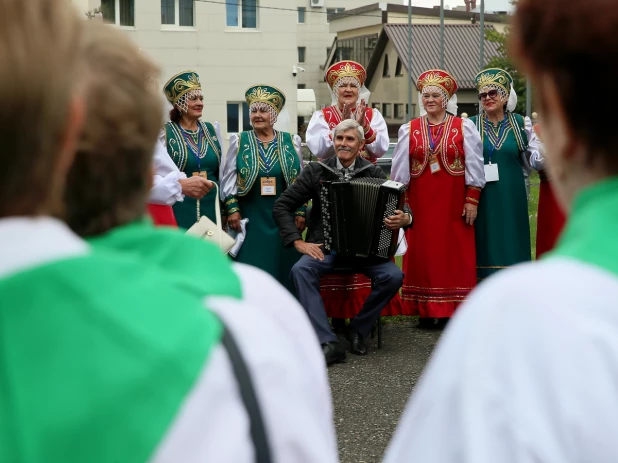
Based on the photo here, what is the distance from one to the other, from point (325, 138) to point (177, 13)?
74.5 feet

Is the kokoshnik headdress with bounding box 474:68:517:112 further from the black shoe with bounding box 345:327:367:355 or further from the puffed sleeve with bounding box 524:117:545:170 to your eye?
the black shoe with bounding box 345:327:367:355

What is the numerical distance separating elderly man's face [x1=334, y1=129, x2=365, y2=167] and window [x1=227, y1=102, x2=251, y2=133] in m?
22.0

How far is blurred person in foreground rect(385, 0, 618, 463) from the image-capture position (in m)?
1.05

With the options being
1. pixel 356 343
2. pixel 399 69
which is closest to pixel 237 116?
pixel 356 343

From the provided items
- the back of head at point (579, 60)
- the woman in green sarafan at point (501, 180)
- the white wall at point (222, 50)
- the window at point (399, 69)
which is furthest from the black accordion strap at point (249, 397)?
the window at point (399, 69)

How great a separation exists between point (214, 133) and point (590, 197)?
6.04m

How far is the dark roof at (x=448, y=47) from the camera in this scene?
51469mm

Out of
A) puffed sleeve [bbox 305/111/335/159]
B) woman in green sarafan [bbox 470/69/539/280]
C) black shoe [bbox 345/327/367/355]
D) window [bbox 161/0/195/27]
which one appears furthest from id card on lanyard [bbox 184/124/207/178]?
window [bbox 161/0/195/27]

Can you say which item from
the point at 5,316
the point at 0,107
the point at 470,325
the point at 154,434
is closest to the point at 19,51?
the point at 0,107

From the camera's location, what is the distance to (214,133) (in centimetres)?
708

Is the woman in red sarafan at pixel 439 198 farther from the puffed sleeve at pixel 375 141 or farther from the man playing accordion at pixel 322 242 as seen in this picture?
the man playing accordion at pixel 322 242

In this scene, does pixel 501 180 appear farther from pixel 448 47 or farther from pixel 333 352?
pixel 448 47

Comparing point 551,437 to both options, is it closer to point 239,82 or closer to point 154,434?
point 154,434

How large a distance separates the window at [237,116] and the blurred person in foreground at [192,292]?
88.9 ft
